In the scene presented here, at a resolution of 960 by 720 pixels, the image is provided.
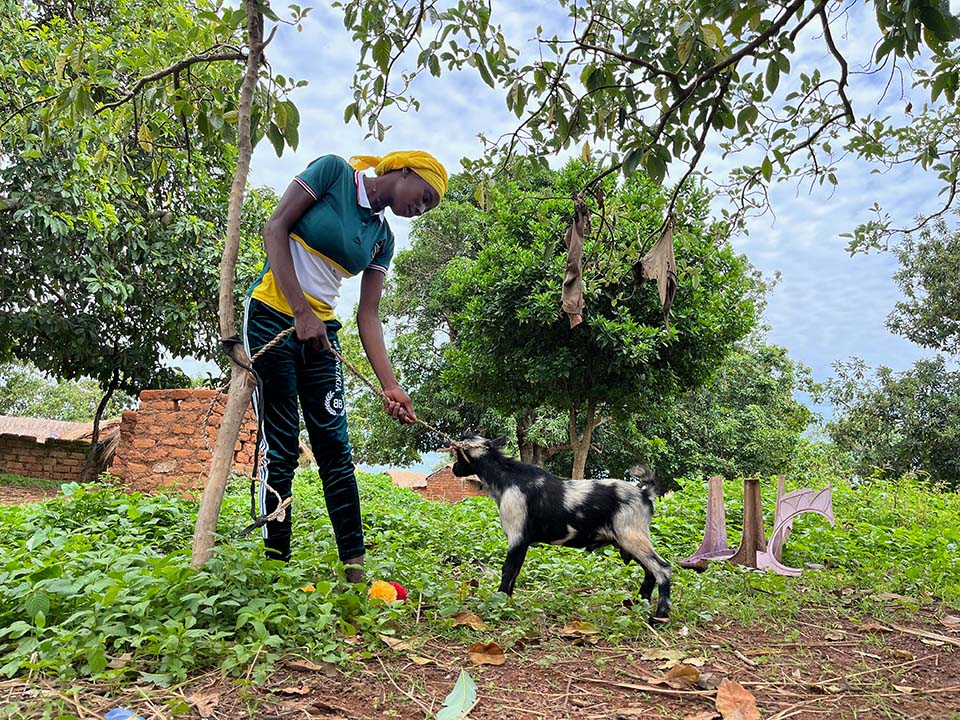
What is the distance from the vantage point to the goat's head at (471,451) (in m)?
3.96

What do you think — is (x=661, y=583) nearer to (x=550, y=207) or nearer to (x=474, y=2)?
(x=474, y=2)

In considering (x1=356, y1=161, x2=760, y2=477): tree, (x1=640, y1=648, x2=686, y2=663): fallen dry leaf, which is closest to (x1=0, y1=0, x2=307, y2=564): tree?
(x1=640, y1=648, x2=686, y2=663): fallen dry leaf

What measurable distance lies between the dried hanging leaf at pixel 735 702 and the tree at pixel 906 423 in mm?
18757

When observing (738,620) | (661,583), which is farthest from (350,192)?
(738,620)

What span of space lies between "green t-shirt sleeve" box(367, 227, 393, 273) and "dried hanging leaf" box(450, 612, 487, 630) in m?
1.85

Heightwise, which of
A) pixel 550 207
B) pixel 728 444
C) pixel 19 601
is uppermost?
pixel 550 207

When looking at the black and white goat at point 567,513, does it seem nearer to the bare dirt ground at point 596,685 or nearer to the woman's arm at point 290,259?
the bare dirt ground at point 596,685

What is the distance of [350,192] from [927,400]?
21.0m

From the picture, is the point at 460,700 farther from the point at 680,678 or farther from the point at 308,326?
the point at 308,326

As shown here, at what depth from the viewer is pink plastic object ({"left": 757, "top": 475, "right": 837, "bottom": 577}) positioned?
19.0ft

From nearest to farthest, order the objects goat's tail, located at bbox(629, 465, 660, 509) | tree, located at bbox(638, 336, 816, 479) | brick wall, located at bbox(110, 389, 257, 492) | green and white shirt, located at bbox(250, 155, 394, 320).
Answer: green and white shirt, located at bbox(250, 155, 394, 320), goat's tail, located at bbox(629, 465, 660, 509), brick wall, located at bbox(110, 389, 257, 492), tree, located at bbox(638, 336, 816, 479)

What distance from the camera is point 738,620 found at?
3939 millimetres

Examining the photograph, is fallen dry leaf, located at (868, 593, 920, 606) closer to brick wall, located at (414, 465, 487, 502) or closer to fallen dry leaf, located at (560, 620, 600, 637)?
fallen dry leaf, located at (560, 620, 600, 637)

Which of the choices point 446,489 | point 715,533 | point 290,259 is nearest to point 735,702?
point 290,259
